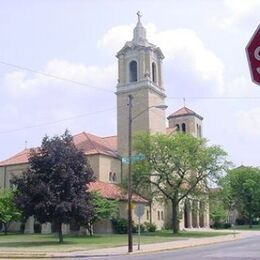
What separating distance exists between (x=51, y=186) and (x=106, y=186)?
907 inches

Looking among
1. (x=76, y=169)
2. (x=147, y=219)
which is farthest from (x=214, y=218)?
(x=76, y=169)

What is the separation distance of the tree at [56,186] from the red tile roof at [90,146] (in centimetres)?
2334

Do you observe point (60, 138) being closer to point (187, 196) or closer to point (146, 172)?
point (146, 172)

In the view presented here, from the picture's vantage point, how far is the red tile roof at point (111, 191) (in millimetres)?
55403

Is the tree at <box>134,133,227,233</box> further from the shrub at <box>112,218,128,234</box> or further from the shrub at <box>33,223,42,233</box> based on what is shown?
the shrub at <box>33,223,42,233</box>

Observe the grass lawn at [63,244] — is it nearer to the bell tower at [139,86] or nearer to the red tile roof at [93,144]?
the red tile roof at [93,144]

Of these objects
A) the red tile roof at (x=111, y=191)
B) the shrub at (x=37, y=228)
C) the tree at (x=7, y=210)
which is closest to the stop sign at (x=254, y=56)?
the red tile roof at (x=111, y=191)

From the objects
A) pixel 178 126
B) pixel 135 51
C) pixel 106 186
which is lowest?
pixel 106 186

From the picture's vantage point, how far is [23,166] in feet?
214

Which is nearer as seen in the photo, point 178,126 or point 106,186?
point 106,186

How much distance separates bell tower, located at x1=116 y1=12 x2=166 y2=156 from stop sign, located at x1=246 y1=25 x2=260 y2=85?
6060cm

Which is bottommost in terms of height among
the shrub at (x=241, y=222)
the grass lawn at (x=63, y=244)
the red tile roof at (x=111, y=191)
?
the grass lawn at (x=63, y=244)

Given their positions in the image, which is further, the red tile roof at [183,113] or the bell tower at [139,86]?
the red tile roof at [183,113]

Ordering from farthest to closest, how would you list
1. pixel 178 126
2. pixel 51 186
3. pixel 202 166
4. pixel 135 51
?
pixel 178 126 < pixel 135 51 < pixel 202 166 < pixel 51 186
